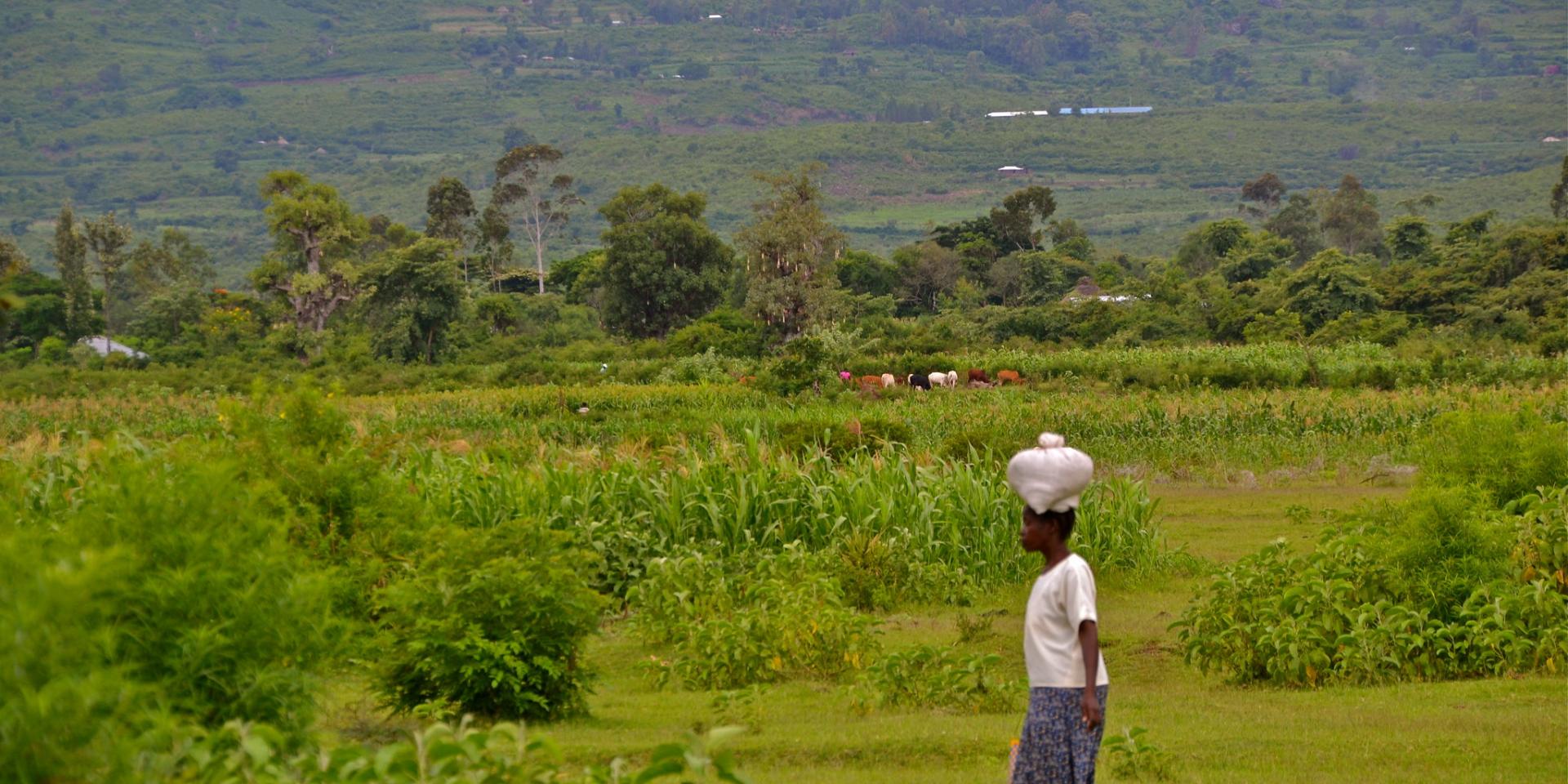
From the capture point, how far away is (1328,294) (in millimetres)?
48062

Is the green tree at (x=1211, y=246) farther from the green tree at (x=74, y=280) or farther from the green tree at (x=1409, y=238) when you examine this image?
the green tree at (x=74, y=280)

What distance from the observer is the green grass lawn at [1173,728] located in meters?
6.92

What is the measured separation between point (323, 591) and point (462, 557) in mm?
3005

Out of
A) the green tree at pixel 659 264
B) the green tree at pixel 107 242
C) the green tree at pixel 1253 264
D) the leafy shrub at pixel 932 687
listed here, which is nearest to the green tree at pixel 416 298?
the green tree at pixel 659 264

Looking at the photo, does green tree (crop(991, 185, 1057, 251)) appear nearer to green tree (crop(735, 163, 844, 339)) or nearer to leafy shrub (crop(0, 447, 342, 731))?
green tree (crop(735, 163, 844, 339))

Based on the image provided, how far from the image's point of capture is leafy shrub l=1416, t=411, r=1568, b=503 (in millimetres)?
11055

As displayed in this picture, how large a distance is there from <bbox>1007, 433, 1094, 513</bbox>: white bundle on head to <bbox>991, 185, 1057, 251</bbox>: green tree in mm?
65933

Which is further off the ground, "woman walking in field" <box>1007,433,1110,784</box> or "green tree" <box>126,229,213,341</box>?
"woman walking in field" <box>1007,433,1110,784</box>

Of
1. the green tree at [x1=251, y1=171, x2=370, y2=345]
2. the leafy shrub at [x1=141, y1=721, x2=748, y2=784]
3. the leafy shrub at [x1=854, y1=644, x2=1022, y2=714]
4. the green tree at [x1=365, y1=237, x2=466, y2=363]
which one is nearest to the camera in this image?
the leafy shrub at [x1=141, y1=721, x2=748, y2=784]

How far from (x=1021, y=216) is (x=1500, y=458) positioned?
200 feet

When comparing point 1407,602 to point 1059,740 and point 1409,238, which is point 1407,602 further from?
point 1409,238

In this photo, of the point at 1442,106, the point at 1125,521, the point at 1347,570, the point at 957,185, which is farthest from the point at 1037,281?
the point at 1442,106

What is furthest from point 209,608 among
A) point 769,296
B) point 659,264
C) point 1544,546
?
point 659,264

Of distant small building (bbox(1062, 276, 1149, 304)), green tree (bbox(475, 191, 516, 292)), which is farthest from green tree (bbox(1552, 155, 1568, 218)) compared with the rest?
green tree (bbox(475, 191, 516, 292))
